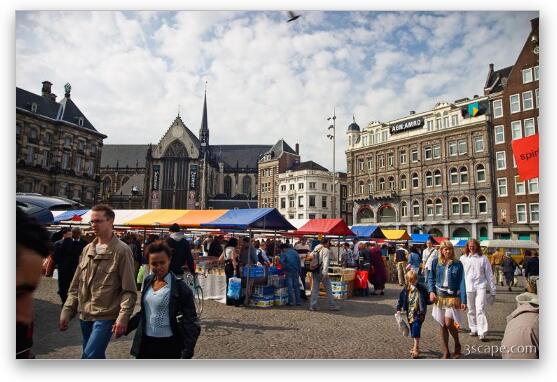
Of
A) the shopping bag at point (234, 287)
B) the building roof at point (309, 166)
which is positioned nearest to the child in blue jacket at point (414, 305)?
the shopping bag at point (234, 287)

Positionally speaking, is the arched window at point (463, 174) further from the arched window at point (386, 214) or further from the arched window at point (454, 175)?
the arched window at point (386, 214)

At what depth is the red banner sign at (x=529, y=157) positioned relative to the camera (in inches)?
248

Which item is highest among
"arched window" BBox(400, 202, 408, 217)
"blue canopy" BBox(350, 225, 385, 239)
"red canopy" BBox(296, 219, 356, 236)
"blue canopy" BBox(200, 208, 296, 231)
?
"arched window" BBox(400, 202, 408, 217)

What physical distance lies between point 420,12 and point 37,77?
632 cm

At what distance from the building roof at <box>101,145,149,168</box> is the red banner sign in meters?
78.9

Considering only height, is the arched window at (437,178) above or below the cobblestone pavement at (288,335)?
above

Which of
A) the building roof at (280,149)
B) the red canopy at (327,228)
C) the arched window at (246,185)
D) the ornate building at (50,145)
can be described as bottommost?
the red canopy at (327,228)

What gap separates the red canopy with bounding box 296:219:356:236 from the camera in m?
13.8

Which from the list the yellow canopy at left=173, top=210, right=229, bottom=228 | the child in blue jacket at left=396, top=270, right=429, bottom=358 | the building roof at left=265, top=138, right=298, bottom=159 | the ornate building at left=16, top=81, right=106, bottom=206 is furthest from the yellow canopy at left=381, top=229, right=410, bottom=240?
the building roof at left=265, top=138, right=298, bottom=159

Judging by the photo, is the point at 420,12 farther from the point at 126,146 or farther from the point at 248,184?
the point at 126,146

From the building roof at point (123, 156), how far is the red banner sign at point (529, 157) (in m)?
78.9

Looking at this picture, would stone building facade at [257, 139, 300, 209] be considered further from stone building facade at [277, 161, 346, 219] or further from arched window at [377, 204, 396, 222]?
arched window at [377, 204, 396, 222]

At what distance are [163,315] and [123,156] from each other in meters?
83.5

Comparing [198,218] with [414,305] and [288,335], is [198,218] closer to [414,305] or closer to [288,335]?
[288,335]
